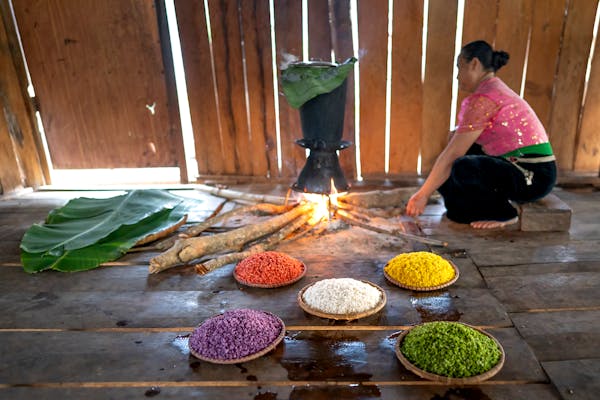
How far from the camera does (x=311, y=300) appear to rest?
7.22ft

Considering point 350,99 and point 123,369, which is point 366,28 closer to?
point 350,99

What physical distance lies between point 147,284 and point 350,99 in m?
2.52

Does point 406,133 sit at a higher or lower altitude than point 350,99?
lower

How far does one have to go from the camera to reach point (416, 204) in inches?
131

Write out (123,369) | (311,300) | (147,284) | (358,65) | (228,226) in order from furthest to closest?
(358,65) → (228,226) → (147,284) → (311,300) → (123,369)

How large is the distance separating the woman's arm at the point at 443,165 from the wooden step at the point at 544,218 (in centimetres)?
57

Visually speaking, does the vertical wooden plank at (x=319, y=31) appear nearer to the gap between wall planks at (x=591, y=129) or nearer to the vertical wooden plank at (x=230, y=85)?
the vertical wooden plank at (x=230, y=85)

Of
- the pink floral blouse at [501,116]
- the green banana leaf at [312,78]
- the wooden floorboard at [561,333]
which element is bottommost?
the wooden floorboard at [561,333]

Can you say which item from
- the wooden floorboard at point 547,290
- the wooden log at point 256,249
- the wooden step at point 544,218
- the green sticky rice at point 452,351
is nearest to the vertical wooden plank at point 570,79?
the wooden step at point 544,218

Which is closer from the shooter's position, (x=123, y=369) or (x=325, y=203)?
(x=123, y=369)

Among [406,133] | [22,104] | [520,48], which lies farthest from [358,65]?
[22,104]

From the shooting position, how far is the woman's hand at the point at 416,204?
129 inches

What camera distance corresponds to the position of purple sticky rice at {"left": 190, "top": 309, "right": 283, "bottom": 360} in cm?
183

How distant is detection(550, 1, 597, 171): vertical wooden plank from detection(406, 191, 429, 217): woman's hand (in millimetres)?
1749
